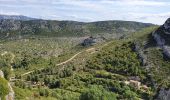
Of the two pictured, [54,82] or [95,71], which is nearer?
[54,82]

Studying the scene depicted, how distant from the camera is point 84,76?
18912 centimetres

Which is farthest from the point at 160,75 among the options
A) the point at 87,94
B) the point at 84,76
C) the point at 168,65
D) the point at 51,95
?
→ the point at 87,94

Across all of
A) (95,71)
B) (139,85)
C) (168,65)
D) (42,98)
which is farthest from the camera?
(95,71)

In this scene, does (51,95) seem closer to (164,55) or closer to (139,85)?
(139,85)

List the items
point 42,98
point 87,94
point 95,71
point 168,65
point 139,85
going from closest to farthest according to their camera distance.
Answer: point 87,94 < point 42,98 < point 139,85 < point 168,65 < point 95,71

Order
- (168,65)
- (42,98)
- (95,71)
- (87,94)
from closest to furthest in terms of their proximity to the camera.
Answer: (87,94) → (42,98) → (168,65) → (95,71)

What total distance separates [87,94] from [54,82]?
77.8 meters

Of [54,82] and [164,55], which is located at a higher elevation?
[164,55]

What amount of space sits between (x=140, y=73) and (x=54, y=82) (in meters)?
39.5

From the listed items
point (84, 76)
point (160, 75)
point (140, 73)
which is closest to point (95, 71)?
point (84, 76)

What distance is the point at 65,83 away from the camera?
177875mm

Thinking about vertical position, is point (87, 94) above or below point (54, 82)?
above

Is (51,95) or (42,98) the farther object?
(51,95)

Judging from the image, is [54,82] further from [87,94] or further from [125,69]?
[87,94]
